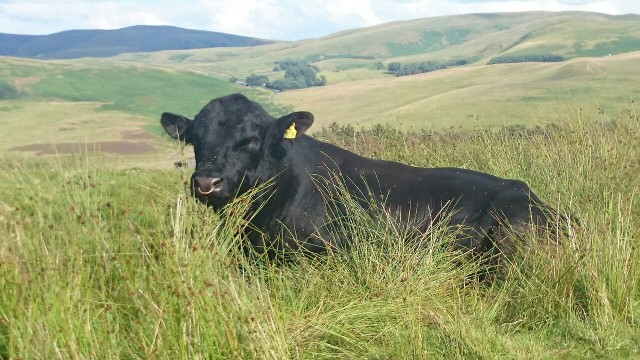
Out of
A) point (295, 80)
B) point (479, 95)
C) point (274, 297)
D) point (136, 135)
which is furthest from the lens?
point (295, 80)

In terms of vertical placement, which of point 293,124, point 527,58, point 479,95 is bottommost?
point 479,95

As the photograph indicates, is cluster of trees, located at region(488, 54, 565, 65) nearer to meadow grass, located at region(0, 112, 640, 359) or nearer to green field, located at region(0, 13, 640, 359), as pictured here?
green field, located at region(0, 13, 640, 359)

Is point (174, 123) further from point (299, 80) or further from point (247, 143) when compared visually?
point (299, 80)

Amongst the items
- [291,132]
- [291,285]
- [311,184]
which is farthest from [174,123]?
[291,285]

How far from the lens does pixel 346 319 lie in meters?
5.02

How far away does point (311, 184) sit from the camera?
7.72 meters

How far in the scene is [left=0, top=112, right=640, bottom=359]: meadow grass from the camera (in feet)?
13.2

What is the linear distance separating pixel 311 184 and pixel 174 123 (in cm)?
163

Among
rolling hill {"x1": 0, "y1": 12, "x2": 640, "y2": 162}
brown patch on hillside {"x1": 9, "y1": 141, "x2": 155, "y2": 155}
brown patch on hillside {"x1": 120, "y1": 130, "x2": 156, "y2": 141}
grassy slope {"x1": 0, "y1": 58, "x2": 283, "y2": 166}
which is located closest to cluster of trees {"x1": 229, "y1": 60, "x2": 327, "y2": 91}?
rolling hill {"x1": 0, "y1": 12, "x2": 640, "y2": 162}

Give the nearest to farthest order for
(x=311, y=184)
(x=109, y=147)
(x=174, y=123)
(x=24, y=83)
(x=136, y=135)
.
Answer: (x=311, y=184)
(x=174, y=123)
(x=109, y=147)
(x=136, y=135)
(x=24, y=83)

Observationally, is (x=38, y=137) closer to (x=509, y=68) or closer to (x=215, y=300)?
(x=509, y=68)

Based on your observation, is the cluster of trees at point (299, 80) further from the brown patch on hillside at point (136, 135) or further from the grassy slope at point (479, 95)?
the brown patch on hillside at point (136, 135)

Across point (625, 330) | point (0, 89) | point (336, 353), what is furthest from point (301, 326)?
point (0, 89)

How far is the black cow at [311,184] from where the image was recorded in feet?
23.5
